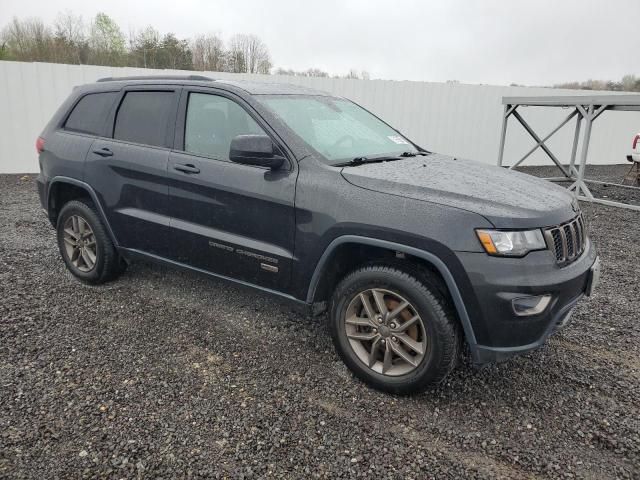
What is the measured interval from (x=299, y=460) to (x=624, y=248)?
221 inches

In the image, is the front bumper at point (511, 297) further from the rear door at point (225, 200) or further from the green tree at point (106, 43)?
the green tree at point (106, 43)

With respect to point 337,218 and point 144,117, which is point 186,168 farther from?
point 337,218

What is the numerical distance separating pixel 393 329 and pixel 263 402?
0.86m

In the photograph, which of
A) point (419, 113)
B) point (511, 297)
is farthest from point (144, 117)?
point (419, 113)

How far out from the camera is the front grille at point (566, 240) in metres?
2.52

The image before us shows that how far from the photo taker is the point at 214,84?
134 inches

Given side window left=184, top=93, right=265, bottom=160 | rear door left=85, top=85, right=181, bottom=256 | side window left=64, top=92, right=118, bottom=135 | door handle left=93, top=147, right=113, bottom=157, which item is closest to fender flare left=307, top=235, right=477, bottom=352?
side window left=184, top=93, right=265, bottom=160

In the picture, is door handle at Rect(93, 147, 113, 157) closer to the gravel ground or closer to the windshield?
the gravel ground

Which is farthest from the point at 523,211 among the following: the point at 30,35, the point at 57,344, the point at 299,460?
the point at 30,35

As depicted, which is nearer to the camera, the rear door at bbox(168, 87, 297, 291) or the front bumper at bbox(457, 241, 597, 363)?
the front bumper at bbox(457, 241, 597, 363)

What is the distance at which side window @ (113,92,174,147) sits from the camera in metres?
3.62

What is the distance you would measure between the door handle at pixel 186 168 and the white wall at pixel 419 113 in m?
7.49

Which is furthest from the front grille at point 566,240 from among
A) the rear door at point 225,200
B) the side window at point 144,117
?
the side window at point 144,117

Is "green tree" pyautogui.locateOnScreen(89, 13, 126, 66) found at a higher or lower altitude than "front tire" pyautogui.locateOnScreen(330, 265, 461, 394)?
higher
